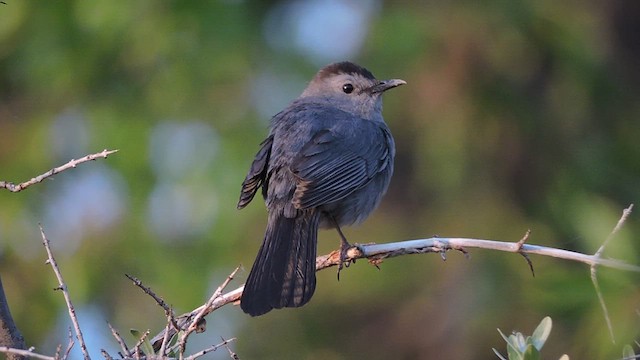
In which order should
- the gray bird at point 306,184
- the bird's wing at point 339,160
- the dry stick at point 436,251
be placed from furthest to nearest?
the bird's wing at point 339,160 < the gray bird at point 306,184 < the dry stick at point 436,251

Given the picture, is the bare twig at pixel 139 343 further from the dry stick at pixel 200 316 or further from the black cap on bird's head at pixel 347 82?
the black cap on bird's head at pixel 347 82

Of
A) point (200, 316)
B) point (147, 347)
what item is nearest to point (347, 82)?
point (200, 316)

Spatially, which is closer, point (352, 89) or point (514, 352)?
point (514, 352)

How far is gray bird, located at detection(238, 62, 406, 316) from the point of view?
472 centimetres

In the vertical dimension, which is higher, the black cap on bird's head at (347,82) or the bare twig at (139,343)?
the black cap on bird's head at (347,82)

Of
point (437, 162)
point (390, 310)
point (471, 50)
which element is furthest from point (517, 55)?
point (390, 310)

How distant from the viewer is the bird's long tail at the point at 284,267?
453 centimetres

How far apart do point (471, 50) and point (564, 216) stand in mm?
1665

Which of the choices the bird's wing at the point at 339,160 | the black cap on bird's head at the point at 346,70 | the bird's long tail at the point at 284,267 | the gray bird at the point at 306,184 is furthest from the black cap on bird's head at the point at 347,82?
the bird's long tail at the point at 284,267

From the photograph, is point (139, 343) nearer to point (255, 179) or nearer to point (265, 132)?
point (255, 179)

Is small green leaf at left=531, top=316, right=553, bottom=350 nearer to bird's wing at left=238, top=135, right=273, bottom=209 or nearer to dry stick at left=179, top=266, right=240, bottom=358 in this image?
dry stick at left=179, top=266, right=240, bottom=358

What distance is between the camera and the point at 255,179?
550 centimetres

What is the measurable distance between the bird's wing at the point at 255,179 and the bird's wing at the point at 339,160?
0.24 m

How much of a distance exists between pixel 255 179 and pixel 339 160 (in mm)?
460
